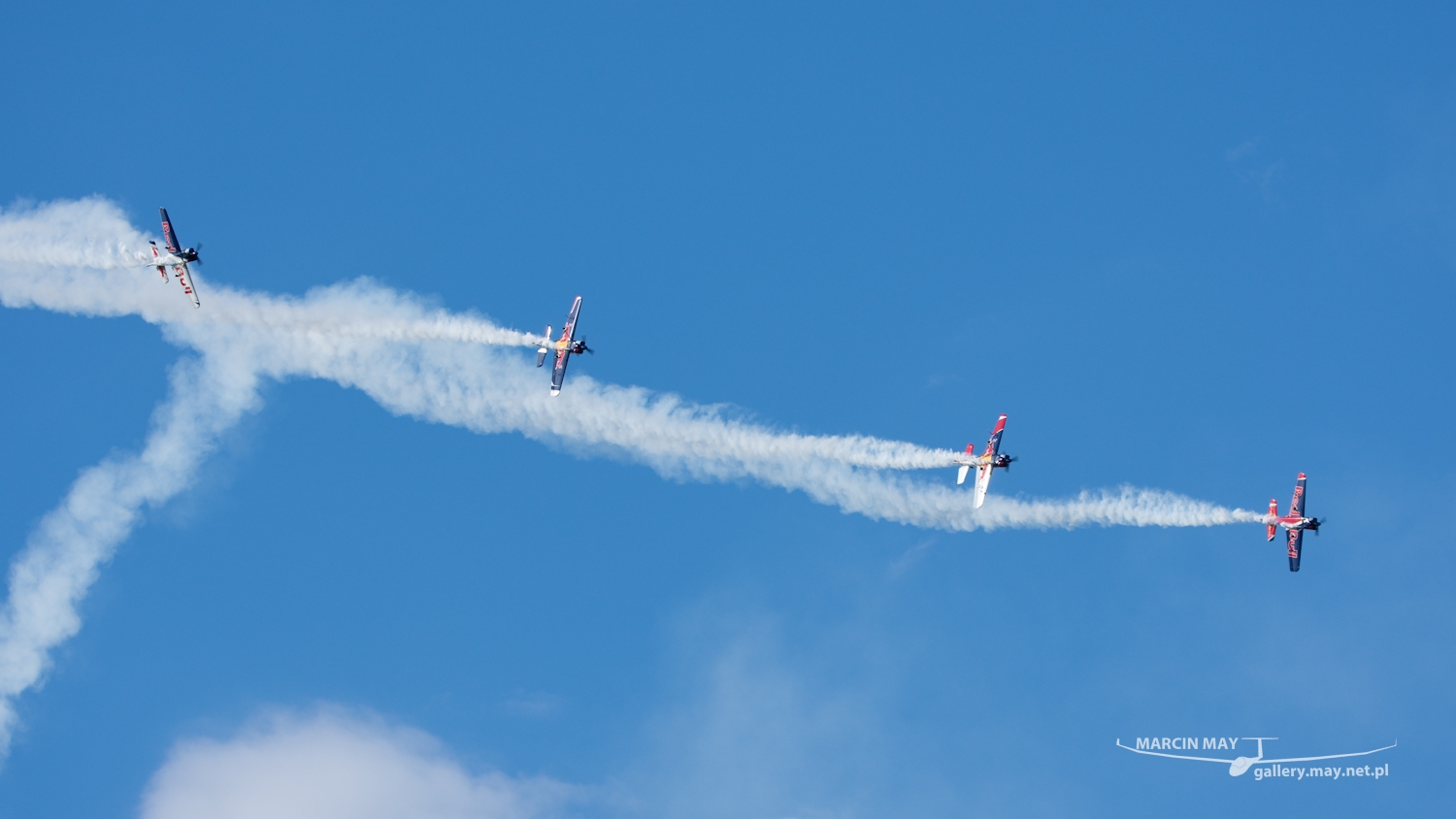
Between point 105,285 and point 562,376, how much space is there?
83.1 ft

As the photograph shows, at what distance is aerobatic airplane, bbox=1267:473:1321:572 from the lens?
183ft

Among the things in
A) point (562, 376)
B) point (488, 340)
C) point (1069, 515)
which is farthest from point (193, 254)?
point (1069, 515)

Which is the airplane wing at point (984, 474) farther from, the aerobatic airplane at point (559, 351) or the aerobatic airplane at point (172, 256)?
the aerobatic airplane at point (172, 256)

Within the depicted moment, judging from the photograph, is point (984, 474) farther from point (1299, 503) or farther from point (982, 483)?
point (1299, 503)

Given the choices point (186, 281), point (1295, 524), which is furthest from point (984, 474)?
point (186, 281)

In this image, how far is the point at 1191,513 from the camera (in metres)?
54.2

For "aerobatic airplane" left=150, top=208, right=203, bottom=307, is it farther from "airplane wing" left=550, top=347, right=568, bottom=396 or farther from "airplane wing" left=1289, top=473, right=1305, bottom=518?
"airplane wing" left=1289, top=473, right=1305, bottom=518

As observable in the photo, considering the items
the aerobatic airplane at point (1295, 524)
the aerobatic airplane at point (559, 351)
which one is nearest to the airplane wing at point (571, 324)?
the aerobatic airplane at point (559, 351)

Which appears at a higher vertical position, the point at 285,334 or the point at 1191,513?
the point at 1191,513

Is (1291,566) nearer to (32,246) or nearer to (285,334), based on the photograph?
(285,334)

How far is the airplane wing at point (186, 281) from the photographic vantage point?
54.2 meters

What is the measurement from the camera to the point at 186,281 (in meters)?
54.4

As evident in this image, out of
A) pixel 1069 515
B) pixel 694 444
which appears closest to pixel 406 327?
pixel 694 444

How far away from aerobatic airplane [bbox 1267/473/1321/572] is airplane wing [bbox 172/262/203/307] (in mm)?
59949
